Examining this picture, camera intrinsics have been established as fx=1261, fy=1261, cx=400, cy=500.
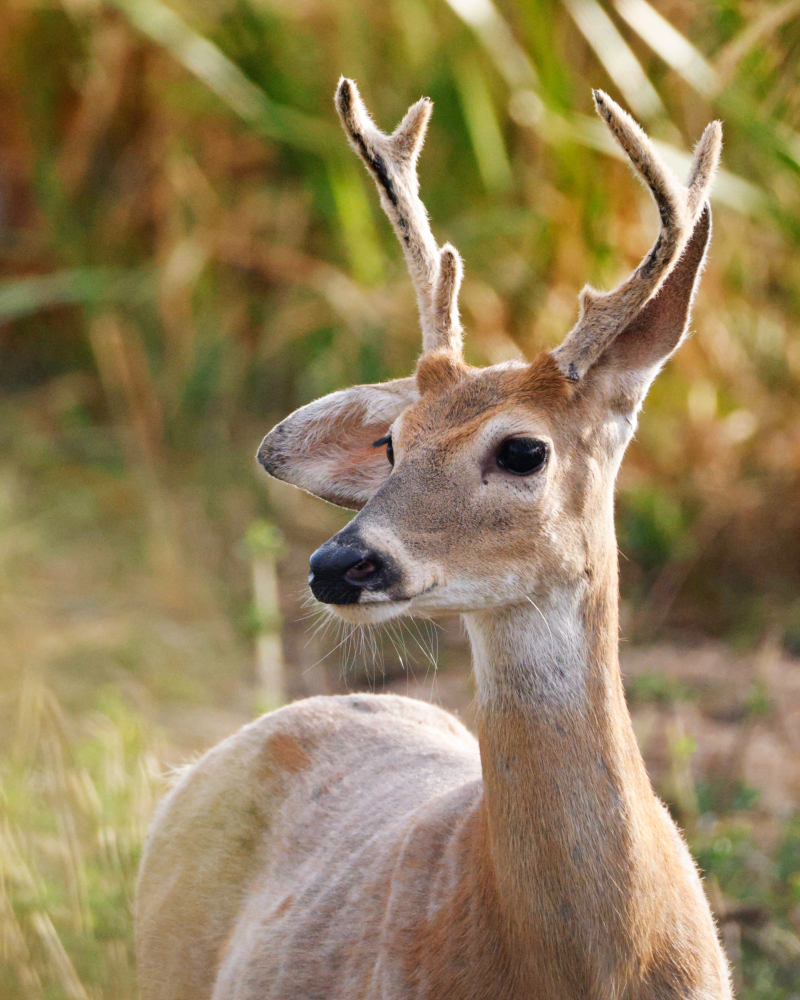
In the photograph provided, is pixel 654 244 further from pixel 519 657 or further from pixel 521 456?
pixel 519 657

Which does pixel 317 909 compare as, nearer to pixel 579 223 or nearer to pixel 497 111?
pixel 579 223

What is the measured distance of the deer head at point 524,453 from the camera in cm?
221

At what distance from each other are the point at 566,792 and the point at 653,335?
2.88 feet

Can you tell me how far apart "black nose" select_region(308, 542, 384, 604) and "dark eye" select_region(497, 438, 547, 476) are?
13.0 inches

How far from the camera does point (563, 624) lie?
234 cm

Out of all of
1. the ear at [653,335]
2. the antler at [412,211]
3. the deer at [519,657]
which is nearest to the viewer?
the deer at [519,657]

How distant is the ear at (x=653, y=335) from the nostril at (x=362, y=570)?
0.60 metres

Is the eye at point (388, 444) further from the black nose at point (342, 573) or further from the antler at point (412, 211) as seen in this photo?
the black nose at point (342, 573)

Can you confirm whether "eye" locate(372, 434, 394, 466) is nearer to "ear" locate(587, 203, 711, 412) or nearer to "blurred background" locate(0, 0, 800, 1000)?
"ear" locate(587, 203, 711, 412)

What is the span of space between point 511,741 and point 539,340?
4.67 meters

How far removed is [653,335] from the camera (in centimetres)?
243

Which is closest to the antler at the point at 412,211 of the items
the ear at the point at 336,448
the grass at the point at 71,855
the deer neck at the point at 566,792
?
the ear at the point at 336,448

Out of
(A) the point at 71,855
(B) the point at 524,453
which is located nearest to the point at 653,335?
(B) the point at 524,453

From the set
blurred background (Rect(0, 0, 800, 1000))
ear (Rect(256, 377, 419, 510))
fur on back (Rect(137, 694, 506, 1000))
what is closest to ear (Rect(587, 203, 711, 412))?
ear (Rect(256, 377, 419, 510))
